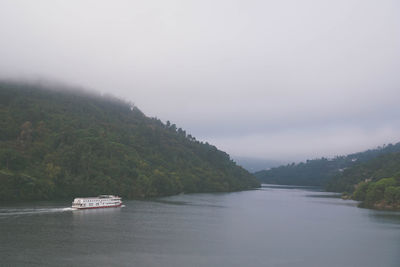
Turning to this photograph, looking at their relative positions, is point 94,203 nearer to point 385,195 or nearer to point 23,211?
point 23,211

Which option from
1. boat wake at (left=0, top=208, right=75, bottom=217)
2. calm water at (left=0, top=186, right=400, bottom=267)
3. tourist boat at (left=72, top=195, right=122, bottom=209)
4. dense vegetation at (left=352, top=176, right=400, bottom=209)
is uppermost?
dense vegetation at (left=352, top=176, right=400, bottom=209)

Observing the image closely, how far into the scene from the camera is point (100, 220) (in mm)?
93188

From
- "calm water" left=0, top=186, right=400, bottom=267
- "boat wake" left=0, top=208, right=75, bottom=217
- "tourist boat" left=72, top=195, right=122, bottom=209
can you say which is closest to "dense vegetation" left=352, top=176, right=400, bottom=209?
"calm water" left=0, top=186, right=400, bottom=267

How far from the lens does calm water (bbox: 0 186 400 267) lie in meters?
58.2

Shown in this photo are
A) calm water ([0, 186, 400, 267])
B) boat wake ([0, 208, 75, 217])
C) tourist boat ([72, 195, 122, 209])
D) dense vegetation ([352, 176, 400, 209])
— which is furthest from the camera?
dense vegetation ([352, 176, 400, 209])

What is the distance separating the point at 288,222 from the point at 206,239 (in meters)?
36.5

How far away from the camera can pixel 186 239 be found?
240 feet

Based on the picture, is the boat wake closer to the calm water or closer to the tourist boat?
the calm water

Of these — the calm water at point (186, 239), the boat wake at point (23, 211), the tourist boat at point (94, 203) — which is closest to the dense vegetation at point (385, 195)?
the calm water at point (186, 239)

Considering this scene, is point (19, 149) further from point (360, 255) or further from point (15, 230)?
point (360, 255)

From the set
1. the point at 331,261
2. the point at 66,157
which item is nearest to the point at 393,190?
the point at 331,261

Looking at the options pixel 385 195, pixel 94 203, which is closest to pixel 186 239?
pixel 94 203

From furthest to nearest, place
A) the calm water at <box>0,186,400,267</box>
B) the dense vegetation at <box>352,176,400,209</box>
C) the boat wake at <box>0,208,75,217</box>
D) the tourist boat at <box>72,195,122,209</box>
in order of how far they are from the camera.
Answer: the dense vegetation at <box>352,176,400,209</box> → the tourist boat at <box>72,195,122,209</box> → the boat wake at <box>0,208,75,217</box> → the calm water at <box>0,186,400,267</box>

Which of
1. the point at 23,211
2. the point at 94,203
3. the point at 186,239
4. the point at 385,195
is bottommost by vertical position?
the point at 186,239
